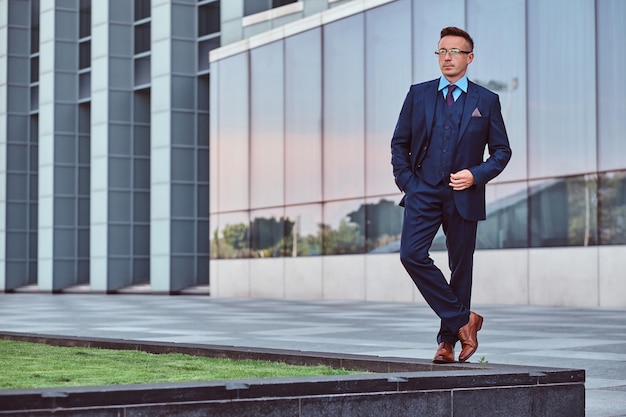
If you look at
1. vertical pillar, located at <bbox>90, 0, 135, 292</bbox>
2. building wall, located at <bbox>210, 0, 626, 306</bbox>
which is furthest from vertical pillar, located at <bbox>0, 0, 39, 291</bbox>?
building wall, located at <bbox>210, 0, 626, 306</bbox>

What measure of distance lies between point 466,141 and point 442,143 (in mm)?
134

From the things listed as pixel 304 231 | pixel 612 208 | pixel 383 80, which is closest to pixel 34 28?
pixel 304 231

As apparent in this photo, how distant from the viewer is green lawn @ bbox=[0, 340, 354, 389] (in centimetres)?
561

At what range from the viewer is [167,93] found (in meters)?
33.5

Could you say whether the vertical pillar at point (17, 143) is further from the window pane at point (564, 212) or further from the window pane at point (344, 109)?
the window pane at point (564, 212)

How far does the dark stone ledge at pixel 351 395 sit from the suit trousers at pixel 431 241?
313 mm

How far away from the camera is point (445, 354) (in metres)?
6.22

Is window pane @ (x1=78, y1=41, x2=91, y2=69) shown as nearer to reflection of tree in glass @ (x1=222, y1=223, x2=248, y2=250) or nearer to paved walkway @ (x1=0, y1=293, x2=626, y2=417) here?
reflection of tree in glass @ (x1=222, y1=223, x2=248, y2=250)

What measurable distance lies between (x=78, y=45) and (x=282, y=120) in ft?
41.0

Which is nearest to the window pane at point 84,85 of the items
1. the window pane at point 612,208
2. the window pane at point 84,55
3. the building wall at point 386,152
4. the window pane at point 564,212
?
the window pane at point 84,55

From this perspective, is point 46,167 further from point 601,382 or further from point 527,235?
point 601,382

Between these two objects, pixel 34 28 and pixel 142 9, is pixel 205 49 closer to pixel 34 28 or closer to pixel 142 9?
pixel 142 9

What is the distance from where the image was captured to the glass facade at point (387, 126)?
2125 centimetres

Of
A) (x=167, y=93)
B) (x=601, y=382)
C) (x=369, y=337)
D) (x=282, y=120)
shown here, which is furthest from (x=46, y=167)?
(x=601, y=382)
